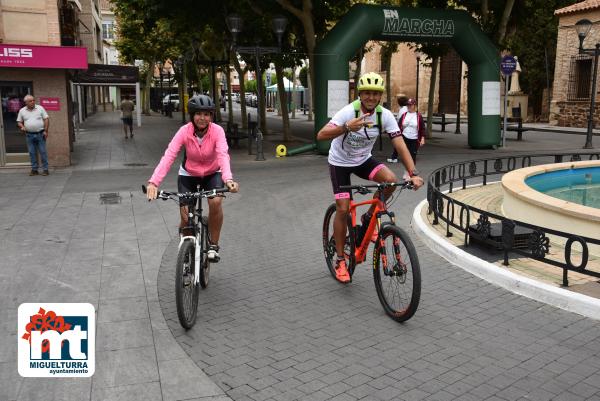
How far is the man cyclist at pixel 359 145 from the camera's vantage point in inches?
199

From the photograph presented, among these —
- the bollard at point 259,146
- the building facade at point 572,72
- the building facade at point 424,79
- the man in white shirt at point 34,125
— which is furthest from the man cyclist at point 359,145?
the building facade at point 424,79

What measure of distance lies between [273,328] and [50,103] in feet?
42.0

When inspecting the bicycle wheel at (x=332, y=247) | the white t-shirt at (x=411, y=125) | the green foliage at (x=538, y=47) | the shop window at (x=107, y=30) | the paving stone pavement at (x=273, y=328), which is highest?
the shop window at (x=107, y=30)

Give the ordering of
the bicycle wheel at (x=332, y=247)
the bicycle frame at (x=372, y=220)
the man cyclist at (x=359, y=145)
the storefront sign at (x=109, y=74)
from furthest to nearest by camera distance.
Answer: the storefront sign at (x=109, y=74), the bicycle wheel at (x=332, y=247), the bicycle frame at (x=372, y=220), the man cyclist at (x=359, y=145)

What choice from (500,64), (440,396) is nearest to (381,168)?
(440,396)

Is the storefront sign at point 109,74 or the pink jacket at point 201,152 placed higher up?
the storefront sign at point 109,74

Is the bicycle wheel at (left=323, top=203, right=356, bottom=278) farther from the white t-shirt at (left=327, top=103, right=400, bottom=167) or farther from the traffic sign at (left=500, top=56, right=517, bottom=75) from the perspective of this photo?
the traffic sign at (left=500, top=56, right=517, bottom=75)

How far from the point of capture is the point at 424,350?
440cm

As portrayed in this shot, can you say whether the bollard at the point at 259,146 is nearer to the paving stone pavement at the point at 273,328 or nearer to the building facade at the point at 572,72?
the paving stone pavement at the point at 273,328

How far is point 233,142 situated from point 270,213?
1241 centimetres

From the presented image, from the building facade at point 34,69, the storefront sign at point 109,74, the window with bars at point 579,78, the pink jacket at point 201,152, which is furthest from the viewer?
the window with bars at point 579,78

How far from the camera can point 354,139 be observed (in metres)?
5.45

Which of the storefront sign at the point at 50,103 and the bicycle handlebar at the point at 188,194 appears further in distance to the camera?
the storefront sign at the point at 50,103

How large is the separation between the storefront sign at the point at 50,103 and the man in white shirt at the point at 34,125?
149 centimetres
